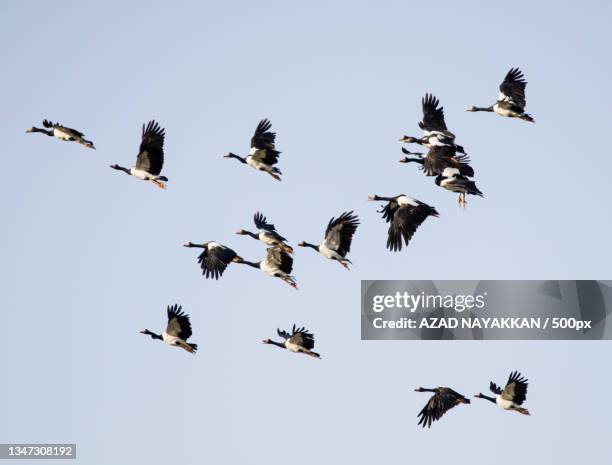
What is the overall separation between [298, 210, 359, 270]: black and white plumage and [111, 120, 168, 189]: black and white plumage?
680 cm

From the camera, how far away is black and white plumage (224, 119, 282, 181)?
13838 centimetres

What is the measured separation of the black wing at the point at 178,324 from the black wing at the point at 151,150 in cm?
533

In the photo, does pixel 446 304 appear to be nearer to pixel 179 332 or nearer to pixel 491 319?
pixel 491 319

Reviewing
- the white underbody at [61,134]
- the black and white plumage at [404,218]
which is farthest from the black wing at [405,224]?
the white underbody at [61,134]

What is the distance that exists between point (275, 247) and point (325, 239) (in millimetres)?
3884

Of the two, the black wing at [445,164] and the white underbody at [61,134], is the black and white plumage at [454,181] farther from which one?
the white underbody at [61,134]

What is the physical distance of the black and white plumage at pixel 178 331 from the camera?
137m

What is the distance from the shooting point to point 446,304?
142 m

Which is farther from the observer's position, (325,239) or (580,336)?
(580,336)

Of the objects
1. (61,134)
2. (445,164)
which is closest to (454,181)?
(445,164)

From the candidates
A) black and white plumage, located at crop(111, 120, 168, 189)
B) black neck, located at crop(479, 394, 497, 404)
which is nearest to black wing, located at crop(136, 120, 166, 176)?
black and white plumage, located at crop(111, 120, 168, 189)

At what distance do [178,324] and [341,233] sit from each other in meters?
7.64

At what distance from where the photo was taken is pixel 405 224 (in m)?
134

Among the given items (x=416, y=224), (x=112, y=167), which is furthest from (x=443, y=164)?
(x=112, y=167)
